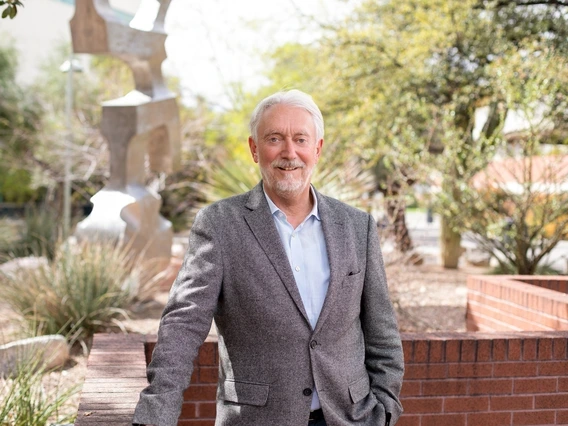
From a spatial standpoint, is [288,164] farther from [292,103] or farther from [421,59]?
[421,59]

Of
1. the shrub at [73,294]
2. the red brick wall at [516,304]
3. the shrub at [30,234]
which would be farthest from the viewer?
the shrub at [30,234]

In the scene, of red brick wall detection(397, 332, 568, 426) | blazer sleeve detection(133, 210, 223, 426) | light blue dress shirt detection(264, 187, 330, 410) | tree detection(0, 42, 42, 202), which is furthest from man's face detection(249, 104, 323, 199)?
tree detection(0, 42, 42, 202)

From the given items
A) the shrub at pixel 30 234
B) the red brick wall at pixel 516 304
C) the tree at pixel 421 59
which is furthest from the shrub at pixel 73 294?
the shrub at pixel 30 234

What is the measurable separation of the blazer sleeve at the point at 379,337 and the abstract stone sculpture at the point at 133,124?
23.5 feet

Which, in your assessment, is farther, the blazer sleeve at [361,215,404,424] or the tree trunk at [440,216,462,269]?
the tree trunk at [440,216,462,269]

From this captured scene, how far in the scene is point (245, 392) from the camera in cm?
248

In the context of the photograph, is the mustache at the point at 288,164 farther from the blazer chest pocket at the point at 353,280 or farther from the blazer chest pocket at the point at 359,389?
the blazer chest pocket at the point at 359,389

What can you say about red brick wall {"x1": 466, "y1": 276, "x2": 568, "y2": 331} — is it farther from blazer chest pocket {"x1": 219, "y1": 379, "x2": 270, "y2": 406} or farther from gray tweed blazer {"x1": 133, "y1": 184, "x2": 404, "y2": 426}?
blazer chest pocket {"x1": 219, "y1": 379, "x2": 270, "y2": 406}

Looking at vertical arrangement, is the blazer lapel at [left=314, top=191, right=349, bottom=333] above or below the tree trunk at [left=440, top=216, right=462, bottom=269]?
above

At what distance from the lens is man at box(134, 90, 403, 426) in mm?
2445

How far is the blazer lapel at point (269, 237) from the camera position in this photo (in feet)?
8.02

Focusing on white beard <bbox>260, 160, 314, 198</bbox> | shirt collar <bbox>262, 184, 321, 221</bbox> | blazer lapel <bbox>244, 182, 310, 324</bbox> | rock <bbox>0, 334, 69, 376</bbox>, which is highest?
white beard <bbox>260, 160, 314, 198</bbox>

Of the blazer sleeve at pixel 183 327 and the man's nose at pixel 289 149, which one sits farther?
the man's nose at pixel 289 149

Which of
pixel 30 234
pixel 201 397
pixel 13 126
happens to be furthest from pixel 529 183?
pixel 13 126
